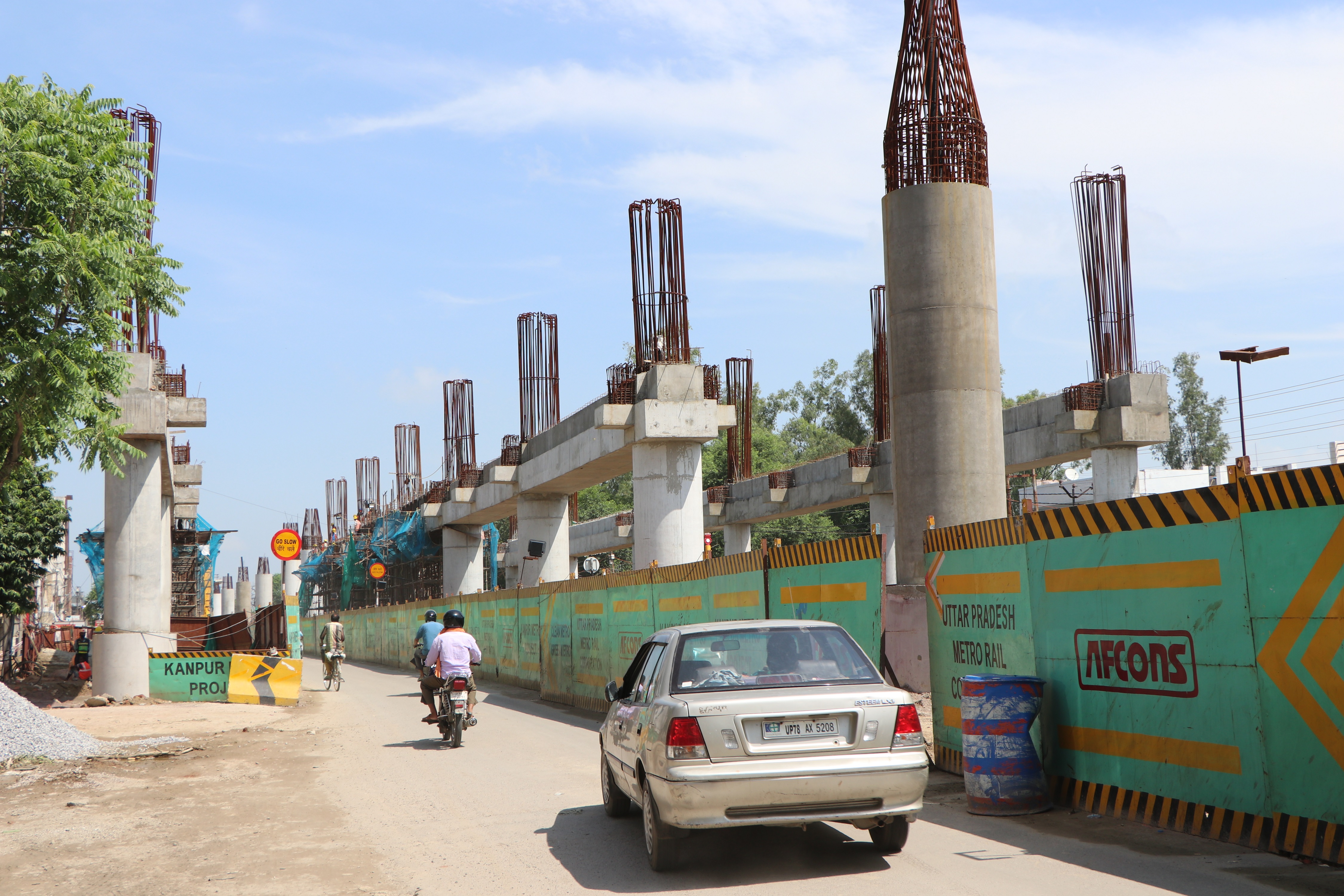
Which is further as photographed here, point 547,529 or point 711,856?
point 547,529

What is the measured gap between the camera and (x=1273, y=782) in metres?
6.60

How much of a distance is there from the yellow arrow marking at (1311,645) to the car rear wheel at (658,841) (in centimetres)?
360

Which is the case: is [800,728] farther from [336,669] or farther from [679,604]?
[336,669]

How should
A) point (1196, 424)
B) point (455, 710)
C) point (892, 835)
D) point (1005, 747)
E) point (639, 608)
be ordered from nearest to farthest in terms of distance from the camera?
point (892, 835), point (1005, 747), point (455, 710), point (639, 608), point (1196, 424)

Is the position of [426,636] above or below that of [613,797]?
above

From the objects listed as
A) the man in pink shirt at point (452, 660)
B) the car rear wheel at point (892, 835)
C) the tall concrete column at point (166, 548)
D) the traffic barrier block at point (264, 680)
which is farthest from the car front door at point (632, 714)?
the tall concrete column at point (166, 548)

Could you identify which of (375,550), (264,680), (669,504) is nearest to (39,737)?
(264,680)

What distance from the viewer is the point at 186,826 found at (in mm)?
9406

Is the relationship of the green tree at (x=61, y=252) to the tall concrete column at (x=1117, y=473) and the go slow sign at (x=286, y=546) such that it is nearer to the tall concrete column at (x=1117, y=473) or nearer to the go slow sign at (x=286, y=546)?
the go slow sign at (x=286, y=546)

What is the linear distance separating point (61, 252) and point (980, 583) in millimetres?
12139

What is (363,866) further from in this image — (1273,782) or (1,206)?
(1,206)

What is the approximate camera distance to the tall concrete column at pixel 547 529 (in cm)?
3553

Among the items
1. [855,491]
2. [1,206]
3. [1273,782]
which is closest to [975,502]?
[1273,782]

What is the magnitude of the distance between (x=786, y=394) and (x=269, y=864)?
105949mm
